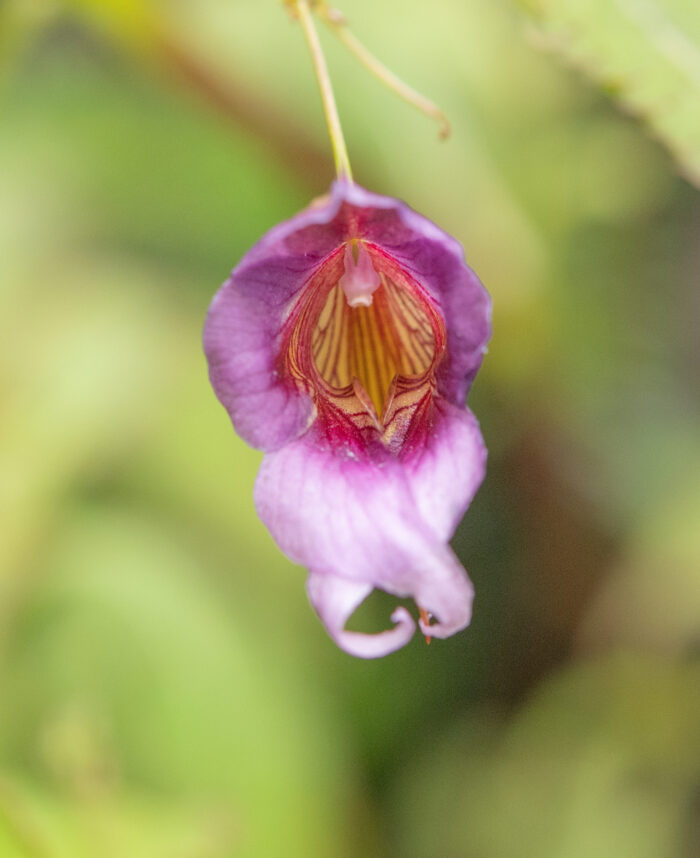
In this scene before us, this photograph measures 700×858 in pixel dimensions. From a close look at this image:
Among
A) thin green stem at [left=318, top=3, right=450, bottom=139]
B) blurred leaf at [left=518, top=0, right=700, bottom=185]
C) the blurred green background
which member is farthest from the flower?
the blurred green background

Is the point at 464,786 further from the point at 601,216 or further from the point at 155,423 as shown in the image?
the point at 601,216

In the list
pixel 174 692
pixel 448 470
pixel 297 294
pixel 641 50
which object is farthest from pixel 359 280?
pixel 174 692

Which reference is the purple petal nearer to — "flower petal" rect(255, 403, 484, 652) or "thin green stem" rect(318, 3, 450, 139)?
"flower petal" rect(255, 403, 484, 652)

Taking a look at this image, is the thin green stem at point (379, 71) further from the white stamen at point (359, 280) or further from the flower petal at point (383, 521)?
the flower petal at point (383, 521)

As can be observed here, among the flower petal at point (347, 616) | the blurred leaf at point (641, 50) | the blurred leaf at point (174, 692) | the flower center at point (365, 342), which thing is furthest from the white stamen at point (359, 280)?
the blurred leaf at point (174, 692)

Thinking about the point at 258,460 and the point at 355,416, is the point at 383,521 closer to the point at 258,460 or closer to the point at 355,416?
the point at 355,416
